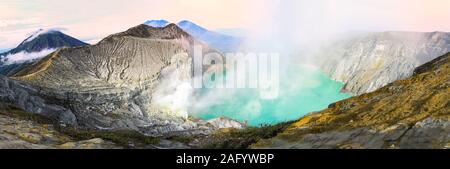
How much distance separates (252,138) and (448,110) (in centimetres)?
3146

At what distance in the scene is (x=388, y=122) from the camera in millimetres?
68625

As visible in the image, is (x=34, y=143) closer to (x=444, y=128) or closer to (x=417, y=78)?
(x=444, y=128)

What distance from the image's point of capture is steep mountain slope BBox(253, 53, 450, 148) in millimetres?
59656

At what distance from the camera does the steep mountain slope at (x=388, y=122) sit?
2349 inches

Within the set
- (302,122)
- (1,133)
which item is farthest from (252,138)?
(1,133)

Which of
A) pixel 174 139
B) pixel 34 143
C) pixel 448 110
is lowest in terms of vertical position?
pixel 174 139

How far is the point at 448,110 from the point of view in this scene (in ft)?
212

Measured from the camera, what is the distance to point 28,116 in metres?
100

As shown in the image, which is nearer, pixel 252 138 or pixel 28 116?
pixel 252 138

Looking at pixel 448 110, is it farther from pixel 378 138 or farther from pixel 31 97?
pixel 31 97

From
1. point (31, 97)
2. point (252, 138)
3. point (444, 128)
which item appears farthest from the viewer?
point (31, 97)
